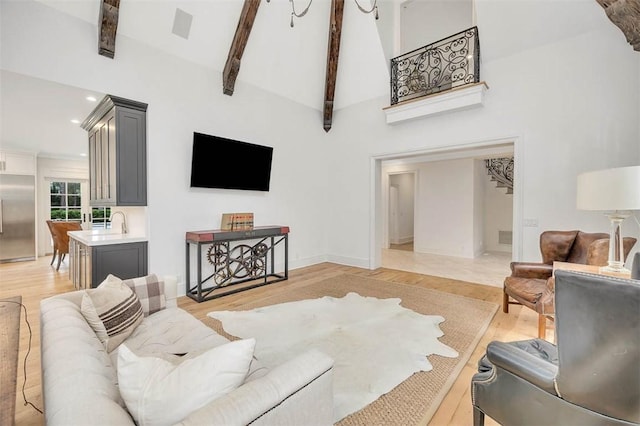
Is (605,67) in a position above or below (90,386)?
above

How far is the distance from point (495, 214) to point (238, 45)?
7186 millimetres

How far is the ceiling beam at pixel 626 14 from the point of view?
2.48m

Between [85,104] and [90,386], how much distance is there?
158 inches

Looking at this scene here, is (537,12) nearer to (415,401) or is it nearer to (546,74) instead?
(546,74)

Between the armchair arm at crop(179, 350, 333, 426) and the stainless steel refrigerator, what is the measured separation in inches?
312

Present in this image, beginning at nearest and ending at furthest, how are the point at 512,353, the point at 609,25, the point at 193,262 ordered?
the point at 512,353 < the point at 609,25 < the point at 193,262

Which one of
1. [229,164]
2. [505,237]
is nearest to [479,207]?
[505,237]

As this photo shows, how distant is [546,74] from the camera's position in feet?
11.8

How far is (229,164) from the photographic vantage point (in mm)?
4230

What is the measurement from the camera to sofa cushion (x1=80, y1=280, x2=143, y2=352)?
1.55 meters

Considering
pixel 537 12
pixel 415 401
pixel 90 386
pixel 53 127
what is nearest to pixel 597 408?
pixel 415 401

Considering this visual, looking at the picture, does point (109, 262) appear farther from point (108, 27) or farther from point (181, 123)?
point (108, 27)

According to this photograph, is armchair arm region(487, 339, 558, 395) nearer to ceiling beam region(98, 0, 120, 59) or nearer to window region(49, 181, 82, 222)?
ceiling beam region(98, 0, 120, 59)

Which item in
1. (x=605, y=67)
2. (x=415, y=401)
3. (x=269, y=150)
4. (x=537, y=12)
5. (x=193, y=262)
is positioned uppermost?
(x=537, y=12)
